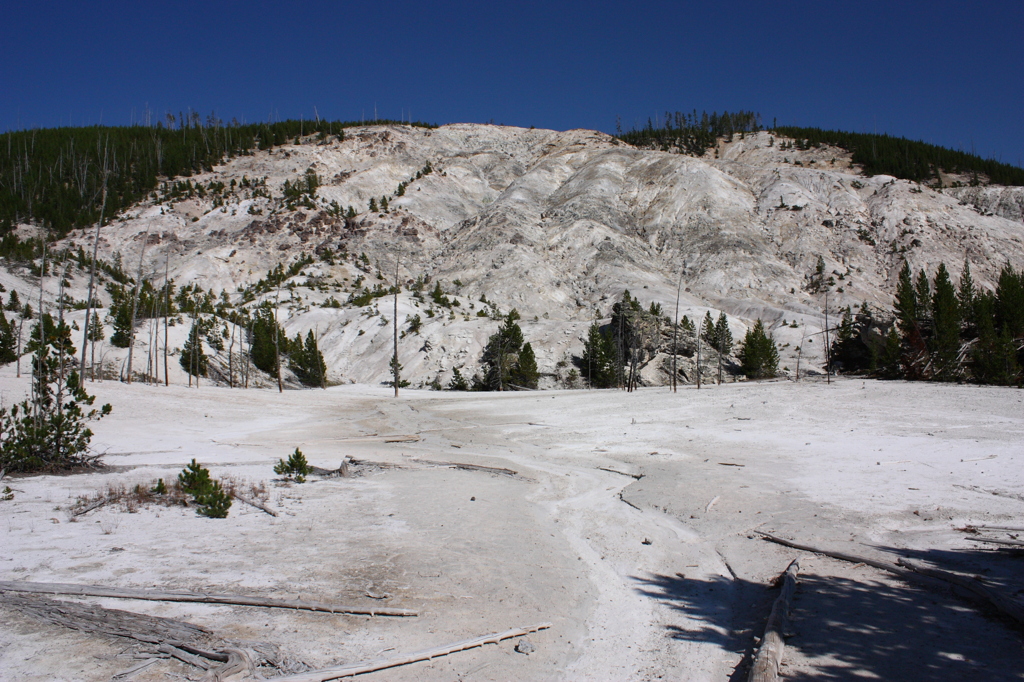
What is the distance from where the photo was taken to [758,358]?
45.0 m

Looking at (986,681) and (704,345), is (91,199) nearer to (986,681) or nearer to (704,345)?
(704,345)

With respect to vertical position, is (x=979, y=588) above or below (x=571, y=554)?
above

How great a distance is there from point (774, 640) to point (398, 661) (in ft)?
10.3

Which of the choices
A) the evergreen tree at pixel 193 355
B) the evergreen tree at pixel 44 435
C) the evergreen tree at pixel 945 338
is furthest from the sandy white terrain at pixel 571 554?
the evergreen tree at pixel 193 355

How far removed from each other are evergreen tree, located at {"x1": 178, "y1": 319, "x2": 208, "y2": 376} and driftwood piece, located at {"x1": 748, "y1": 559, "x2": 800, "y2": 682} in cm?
4193

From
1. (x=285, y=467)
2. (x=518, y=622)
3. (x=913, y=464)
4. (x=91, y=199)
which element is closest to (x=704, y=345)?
(x=913, y=464)

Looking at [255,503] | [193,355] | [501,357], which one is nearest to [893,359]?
[501,357]

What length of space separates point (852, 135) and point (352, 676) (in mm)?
138004

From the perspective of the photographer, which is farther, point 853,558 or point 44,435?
point 44,435

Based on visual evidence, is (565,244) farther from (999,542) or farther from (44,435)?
(999,542)

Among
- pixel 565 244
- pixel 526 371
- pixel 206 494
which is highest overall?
pixel 565 244

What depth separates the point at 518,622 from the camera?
5.56m

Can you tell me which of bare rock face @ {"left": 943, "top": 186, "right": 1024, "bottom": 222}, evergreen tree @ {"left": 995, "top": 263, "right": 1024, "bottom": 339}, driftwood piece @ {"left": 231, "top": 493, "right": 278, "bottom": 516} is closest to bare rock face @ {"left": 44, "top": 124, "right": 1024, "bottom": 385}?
bare rock face @ {"left": 943, "top": 186, "right": 1024, "bottom": 222}

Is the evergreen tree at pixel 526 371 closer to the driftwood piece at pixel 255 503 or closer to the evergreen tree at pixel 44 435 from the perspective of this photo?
the evergreen tree at pixel 44 435
